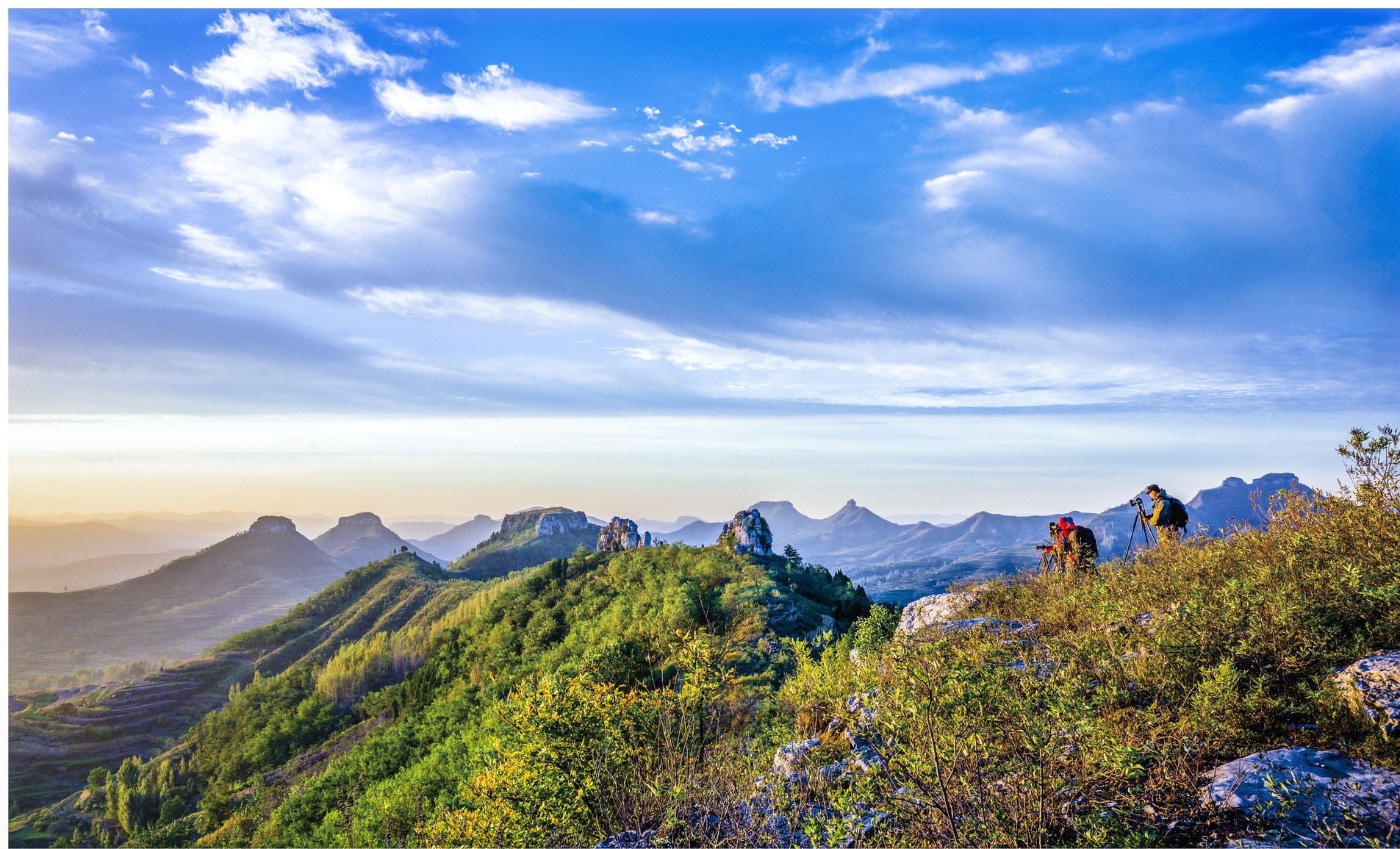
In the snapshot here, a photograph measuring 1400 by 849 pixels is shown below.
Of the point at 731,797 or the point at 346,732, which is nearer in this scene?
the point at 731,797

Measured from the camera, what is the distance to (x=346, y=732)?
3931 centimetres

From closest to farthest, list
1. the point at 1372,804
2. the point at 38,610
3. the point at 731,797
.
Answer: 1. the point at 1372,804
2. the point at 731,797
3. the point at 38,610

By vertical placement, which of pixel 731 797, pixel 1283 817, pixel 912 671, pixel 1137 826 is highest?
pixel 912 671

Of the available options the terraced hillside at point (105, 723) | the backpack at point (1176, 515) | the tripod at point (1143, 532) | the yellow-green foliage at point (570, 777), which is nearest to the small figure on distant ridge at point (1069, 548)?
the tripod at point (1143, 532)

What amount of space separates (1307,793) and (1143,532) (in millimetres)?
9871

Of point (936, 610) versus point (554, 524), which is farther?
point (554, 524)

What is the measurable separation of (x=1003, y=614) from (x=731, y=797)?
7429 mm

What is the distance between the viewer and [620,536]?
58281mm

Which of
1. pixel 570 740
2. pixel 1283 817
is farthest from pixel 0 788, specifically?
pixel 1283 817

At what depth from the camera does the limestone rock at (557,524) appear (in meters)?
181

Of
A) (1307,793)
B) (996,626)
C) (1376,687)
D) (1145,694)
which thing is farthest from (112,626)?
(1376,687)

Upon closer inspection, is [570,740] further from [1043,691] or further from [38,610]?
[38,610]

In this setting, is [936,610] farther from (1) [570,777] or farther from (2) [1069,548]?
(1) [570,777]

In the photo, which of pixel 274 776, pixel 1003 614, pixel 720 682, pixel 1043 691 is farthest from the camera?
pixel 274 776
